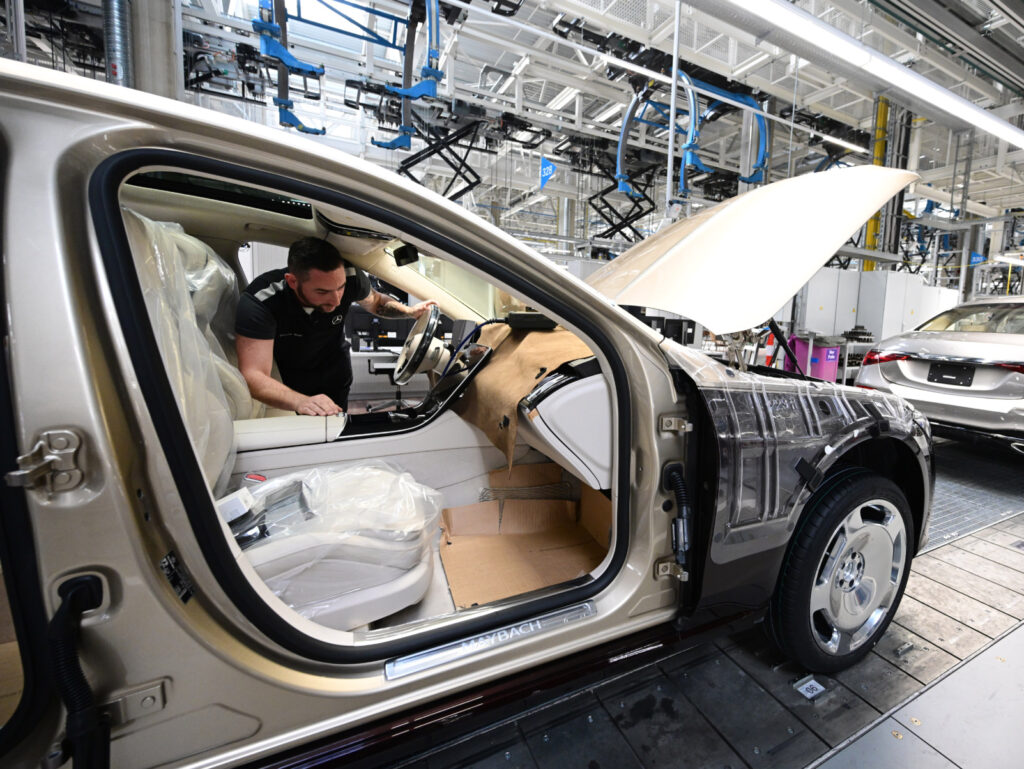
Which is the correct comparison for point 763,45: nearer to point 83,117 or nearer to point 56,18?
point 83,117

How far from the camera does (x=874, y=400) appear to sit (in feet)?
→ 4.96

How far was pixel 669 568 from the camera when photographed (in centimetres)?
129

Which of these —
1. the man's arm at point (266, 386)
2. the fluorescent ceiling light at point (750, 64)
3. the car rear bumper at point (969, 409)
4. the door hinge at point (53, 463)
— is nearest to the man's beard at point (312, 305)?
Answer: the man's arm at point (266, 386)

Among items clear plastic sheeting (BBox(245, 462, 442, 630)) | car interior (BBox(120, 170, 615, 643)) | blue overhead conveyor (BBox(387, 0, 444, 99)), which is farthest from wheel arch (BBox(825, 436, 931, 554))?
blue overhead conveyor (BBox(387, 0, 444, 99))

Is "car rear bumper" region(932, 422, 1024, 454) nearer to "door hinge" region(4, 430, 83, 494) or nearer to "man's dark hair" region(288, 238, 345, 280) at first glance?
"man's dark hair" region(288, 238, 345, 280)

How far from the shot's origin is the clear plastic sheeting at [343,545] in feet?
3.73

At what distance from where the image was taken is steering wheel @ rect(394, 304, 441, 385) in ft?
7.72

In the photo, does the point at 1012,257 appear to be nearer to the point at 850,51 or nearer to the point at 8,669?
the point at 850,51

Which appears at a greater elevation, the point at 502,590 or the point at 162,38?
the point at 162,38

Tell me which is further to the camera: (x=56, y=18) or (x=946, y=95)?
(x=56, y=18)

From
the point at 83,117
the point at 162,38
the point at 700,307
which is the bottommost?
the point at 700,307

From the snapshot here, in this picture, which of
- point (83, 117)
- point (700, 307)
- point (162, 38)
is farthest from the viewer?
point (162, 38)

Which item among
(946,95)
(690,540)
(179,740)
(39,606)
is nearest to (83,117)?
(39,606)

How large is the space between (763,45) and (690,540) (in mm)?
4980
